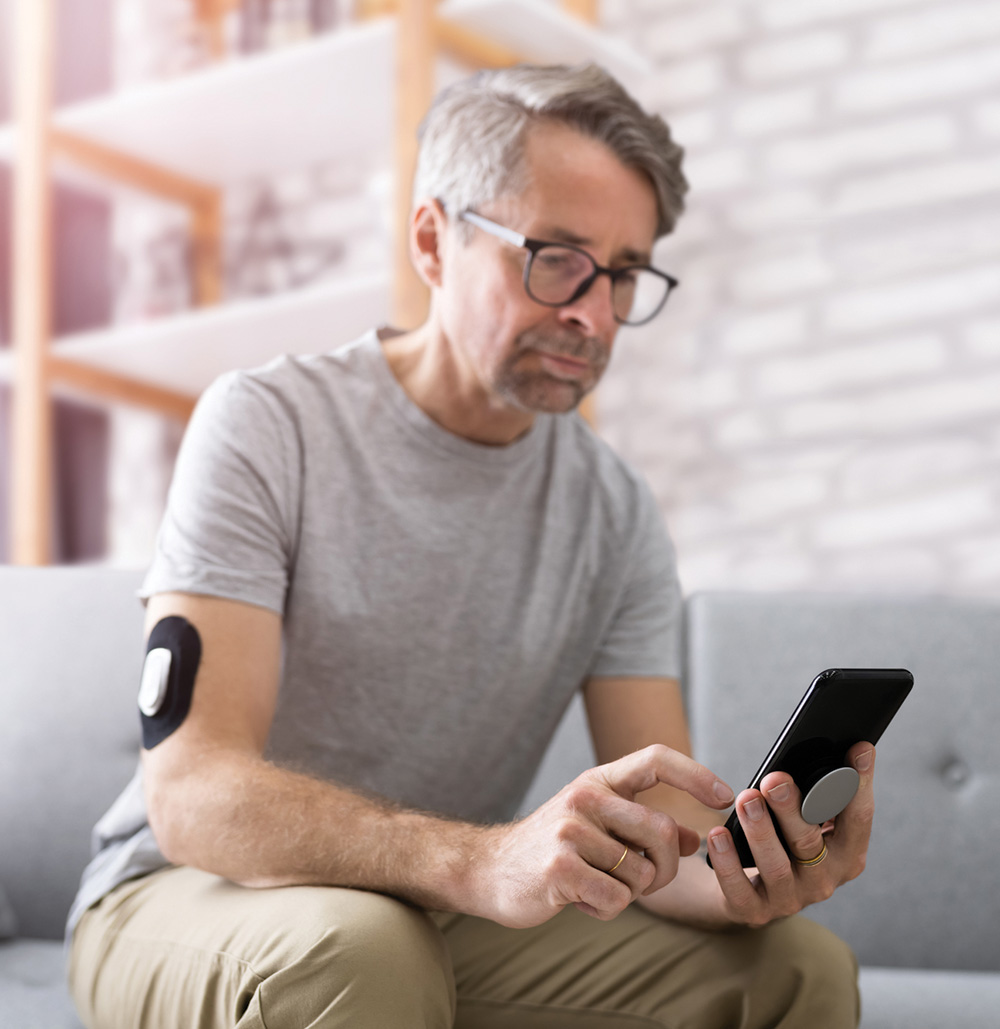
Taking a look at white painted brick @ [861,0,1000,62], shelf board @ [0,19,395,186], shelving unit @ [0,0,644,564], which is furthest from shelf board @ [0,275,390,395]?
white painted brick @ [861,0,1000,62]

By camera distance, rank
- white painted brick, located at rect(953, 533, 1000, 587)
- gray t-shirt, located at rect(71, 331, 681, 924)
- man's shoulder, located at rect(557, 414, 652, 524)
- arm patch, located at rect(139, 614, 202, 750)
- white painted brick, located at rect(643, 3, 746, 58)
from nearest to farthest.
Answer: arm patch, located at rect(139, 614, 202, 750) → gray t-shirt, located at rect(71, 331, 681, 924) → man's shoulder, located at rect(557, 414, 652, 524) → white painted brick, located at rect(953, 533, 1000, 587) → white painted brick, located at rect(643, 3, 746, 58)

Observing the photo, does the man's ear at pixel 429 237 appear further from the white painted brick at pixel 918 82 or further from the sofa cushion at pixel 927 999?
the white painted brick at pixel 918 82

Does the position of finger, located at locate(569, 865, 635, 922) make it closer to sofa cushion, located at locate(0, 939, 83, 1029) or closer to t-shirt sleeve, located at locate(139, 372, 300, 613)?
t-shirt sleeve, located at locate(139, 372, 300, 613)

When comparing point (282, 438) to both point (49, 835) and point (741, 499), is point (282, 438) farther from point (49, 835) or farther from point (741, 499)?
point (741, 499)

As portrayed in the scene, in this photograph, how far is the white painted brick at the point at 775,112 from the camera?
2092 mm

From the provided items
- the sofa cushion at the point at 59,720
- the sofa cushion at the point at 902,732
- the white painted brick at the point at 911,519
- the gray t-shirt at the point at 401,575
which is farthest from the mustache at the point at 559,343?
the white painted brick at the point at 911,519

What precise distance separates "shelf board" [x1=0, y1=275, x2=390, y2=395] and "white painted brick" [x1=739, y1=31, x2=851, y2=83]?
79cm

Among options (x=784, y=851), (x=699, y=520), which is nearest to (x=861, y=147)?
(x=699, y=520)

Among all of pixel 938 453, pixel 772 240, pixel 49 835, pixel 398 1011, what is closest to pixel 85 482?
pixel 49 835

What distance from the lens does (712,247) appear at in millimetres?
2139

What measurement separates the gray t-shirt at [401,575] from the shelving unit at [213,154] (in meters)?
0.72

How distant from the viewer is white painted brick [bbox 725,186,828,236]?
207 centimetres

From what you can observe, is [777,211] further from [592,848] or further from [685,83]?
[592,848]

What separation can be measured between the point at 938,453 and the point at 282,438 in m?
1.25
